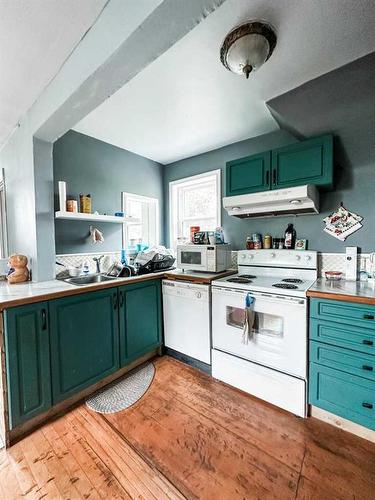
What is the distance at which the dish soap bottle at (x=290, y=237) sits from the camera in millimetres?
2137

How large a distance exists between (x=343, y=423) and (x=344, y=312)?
0.76 metres

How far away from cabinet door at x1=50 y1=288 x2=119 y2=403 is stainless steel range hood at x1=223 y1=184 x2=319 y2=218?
143cm

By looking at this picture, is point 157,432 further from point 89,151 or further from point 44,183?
point 89,151

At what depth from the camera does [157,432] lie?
4.69 feet

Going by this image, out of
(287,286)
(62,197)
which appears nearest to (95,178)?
(62,197)

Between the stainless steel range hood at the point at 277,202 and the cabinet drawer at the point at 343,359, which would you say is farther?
the stainless steel range hood at the point at 277,202

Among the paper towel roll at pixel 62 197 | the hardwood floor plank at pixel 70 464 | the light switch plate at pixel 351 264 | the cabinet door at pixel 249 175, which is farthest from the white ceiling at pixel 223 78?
the hardwood floor plank at pixel 70 464

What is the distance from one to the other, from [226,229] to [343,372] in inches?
70.2

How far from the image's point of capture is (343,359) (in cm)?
137

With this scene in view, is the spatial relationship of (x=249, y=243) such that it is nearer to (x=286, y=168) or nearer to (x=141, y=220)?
(x=286, y=168)

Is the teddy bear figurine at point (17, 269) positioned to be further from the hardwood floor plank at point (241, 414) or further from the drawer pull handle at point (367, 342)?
the drawer pull handle at point (367, 342)

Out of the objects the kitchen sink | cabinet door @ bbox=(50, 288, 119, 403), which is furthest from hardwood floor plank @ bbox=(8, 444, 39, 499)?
the kitchen sink

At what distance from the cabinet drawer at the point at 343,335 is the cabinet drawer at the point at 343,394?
0.60 ft

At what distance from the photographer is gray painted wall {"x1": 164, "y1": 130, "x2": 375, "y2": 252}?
5.78 feet
